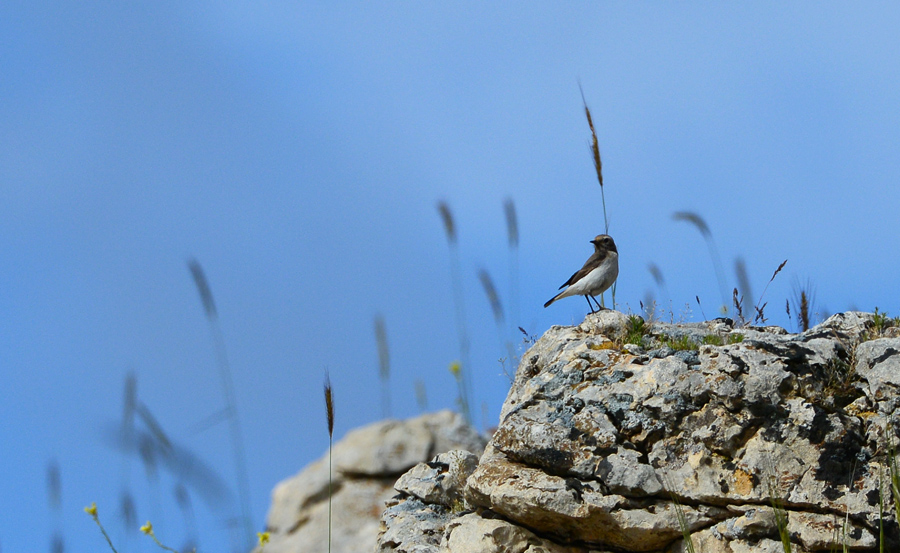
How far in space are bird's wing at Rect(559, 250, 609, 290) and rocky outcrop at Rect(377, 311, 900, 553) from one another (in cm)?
435

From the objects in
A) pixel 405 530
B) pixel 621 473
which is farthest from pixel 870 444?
pixel 405 530

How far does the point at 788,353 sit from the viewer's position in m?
6.23

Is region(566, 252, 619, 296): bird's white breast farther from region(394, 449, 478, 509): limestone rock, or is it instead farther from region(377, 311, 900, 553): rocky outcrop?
region(377, 311, 900, 553): rocky outcrop

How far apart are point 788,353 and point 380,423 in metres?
9.78

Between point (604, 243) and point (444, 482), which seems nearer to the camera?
point (444, 482)

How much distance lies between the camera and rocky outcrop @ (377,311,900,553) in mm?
5703

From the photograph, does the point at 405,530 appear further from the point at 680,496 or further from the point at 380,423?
the point at 380,423

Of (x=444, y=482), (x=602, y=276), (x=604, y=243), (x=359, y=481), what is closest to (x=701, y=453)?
(x=444, y=482)

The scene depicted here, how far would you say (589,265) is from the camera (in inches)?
444

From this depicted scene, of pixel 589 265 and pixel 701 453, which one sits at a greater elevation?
pixel 589 265

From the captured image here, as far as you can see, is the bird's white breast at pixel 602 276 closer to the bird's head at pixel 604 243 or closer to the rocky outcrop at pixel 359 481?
the bird's head at pixel 604 243

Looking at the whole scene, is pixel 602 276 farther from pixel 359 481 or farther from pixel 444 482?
pixel 359 481

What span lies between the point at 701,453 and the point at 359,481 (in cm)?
949

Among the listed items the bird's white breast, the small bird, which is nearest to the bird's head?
the small bird
